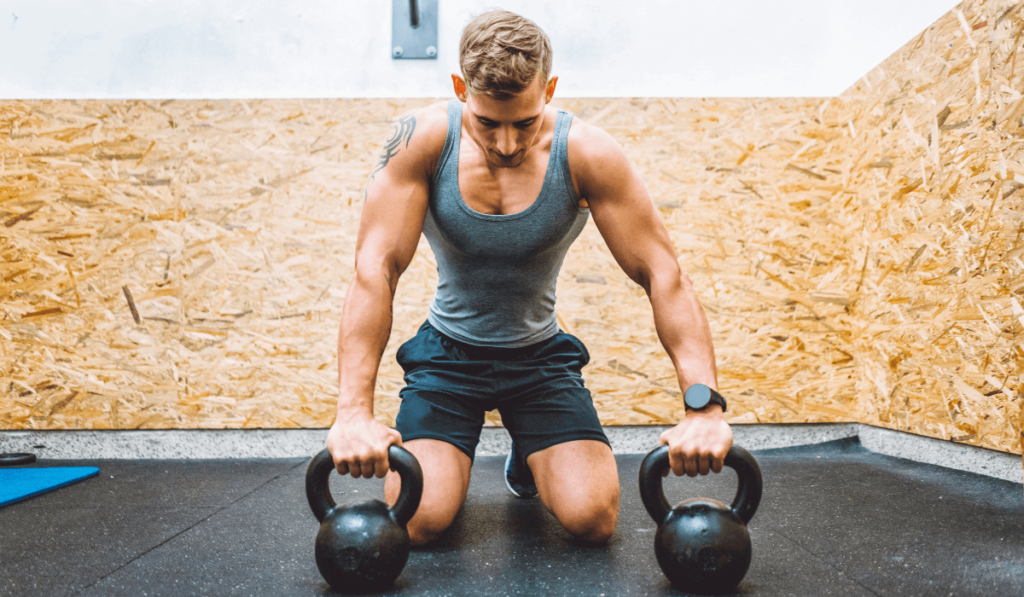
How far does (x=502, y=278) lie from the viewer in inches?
65.1

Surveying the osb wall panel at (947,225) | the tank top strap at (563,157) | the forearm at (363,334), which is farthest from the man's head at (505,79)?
the osb wall panel at (947,225)

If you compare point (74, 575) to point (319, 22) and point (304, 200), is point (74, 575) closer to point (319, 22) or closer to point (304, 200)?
point (304, 200)

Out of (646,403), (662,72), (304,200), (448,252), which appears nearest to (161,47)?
(304,200)

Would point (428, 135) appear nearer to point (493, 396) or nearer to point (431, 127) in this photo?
point (431, 127)

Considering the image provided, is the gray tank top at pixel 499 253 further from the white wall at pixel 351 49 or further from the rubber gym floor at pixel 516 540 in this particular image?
the white wall at pixel 351 49

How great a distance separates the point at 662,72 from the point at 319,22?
1513 mm

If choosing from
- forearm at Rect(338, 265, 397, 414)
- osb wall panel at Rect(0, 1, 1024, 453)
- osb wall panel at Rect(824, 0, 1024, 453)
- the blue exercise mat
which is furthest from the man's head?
the blue exercise mat

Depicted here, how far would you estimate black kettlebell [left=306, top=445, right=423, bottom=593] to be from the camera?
3.62 ft

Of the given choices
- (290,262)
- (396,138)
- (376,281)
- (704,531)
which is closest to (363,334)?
(376,281)

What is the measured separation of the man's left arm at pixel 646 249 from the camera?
4.39 feet

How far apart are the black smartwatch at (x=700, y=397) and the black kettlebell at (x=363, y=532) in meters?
0.53

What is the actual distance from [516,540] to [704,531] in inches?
23.0

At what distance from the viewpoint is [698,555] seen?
3.57 feet

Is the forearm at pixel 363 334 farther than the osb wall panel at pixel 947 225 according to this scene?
No
